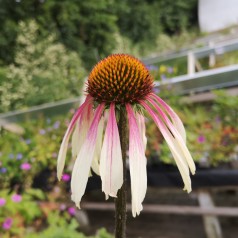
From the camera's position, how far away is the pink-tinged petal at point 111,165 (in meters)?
0.36

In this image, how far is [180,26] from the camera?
8.04 m

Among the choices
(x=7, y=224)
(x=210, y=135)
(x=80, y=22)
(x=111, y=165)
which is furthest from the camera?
(x=80, y=22)

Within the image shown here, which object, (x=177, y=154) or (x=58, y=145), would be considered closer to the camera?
(x=177, y=154)

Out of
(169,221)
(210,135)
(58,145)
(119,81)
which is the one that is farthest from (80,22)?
(119,81)

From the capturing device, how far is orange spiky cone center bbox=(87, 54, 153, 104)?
471 mm

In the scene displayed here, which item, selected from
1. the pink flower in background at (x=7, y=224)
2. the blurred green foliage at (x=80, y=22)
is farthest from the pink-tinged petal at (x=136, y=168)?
the blurred green foliage at (x=80, y=22)

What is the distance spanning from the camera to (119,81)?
496mm

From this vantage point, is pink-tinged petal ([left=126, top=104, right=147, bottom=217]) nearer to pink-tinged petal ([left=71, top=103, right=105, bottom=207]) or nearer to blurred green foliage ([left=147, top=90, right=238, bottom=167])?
pink-tinged petal ([left=71, top=103, right=105, bottom=207])

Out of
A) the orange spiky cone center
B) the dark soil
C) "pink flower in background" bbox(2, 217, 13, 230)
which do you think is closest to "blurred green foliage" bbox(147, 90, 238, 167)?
the dark soil

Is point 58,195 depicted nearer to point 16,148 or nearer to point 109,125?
point 16,148

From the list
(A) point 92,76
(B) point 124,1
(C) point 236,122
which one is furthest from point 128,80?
(B) point 124,1

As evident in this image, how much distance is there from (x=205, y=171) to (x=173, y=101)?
600mm

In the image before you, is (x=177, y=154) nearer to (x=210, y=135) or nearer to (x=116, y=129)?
(x=116, y=129)

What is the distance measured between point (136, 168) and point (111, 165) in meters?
0.03
